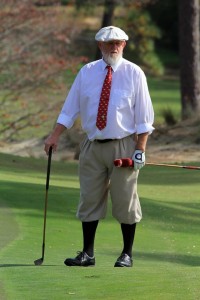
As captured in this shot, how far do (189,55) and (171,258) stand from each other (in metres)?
20.5

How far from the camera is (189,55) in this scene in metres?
30.6

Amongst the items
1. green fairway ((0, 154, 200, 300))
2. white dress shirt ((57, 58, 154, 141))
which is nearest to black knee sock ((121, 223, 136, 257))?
green fairway ((0, 154, 200, 300))

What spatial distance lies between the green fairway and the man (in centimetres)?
47

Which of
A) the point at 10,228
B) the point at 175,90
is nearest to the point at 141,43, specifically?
the point at 175,90

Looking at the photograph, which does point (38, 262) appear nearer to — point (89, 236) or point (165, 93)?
point (89, 236)

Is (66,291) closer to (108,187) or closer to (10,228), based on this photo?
(108,187)

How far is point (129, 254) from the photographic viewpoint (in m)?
9.27

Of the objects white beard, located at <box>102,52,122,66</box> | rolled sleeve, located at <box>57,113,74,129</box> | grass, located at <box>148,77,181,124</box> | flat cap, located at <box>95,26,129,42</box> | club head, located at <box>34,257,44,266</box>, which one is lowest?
grass, located at <box>148,77,181,124</box>

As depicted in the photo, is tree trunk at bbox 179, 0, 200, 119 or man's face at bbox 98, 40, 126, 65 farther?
tree trunk at bbox 179, 0, 200, 119

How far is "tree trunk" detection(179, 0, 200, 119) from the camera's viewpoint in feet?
98.3

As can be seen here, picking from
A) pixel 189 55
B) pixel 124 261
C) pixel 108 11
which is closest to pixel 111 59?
pixel 124 261

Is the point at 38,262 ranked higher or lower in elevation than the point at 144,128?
lower

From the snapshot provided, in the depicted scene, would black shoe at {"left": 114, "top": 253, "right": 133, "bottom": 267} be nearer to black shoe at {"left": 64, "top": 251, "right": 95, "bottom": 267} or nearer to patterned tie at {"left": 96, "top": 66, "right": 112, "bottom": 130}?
black shoe at {"left": 64, "top": 251, "right": 95, "bottom": 267}

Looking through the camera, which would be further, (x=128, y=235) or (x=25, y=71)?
(x=25, y=71)
